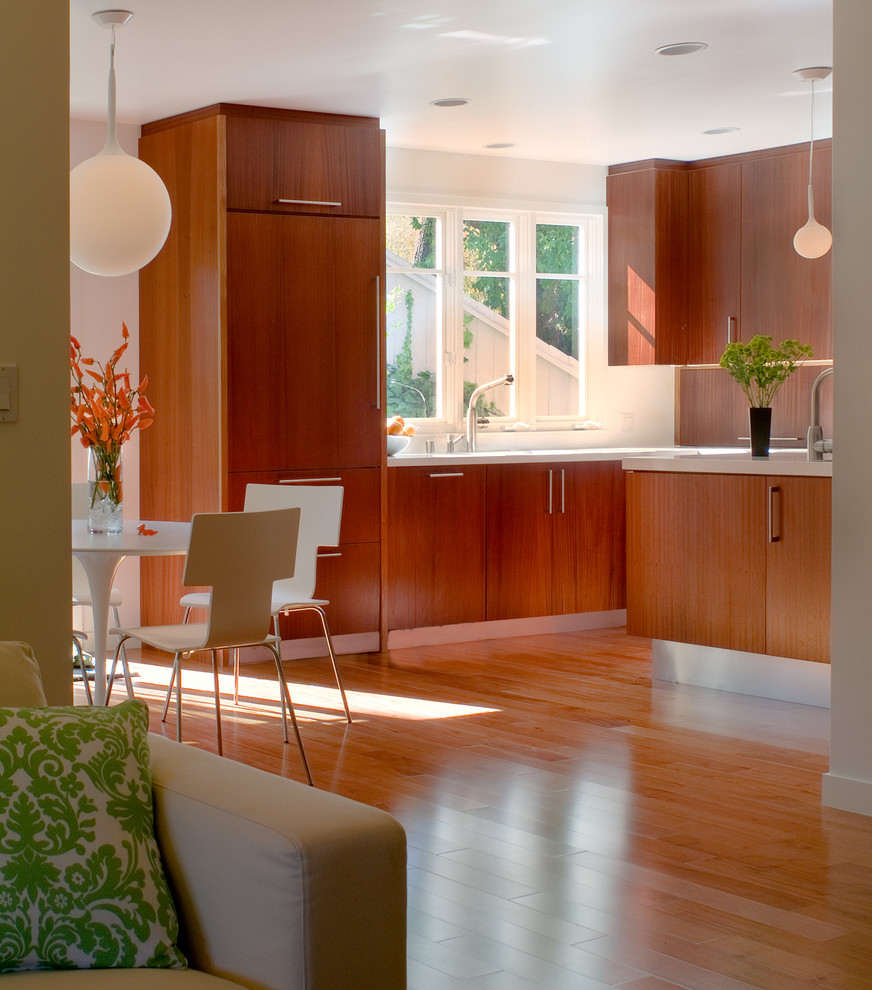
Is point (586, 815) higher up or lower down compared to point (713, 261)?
lower down

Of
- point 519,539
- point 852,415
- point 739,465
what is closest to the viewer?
point 852,415

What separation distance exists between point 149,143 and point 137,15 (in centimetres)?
188

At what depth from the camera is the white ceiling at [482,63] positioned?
4672 mm

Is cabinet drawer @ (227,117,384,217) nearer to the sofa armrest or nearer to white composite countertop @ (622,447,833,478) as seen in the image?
white composite countertop @ (622,447,833,478)

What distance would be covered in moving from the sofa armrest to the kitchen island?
3622 mm

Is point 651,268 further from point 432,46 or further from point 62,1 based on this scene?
point 62,1

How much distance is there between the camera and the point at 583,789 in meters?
4.11

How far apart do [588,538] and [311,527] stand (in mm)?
2494

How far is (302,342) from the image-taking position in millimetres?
6270

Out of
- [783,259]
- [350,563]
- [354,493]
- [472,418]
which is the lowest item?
[350,563]

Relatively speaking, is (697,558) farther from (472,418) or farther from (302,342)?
(472,418)

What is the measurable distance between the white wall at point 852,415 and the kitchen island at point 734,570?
114cm

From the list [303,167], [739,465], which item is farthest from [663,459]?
[303,167]

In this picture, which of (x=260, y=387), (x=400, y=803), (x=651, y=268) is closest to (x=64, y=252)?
(x=400, y=803)
